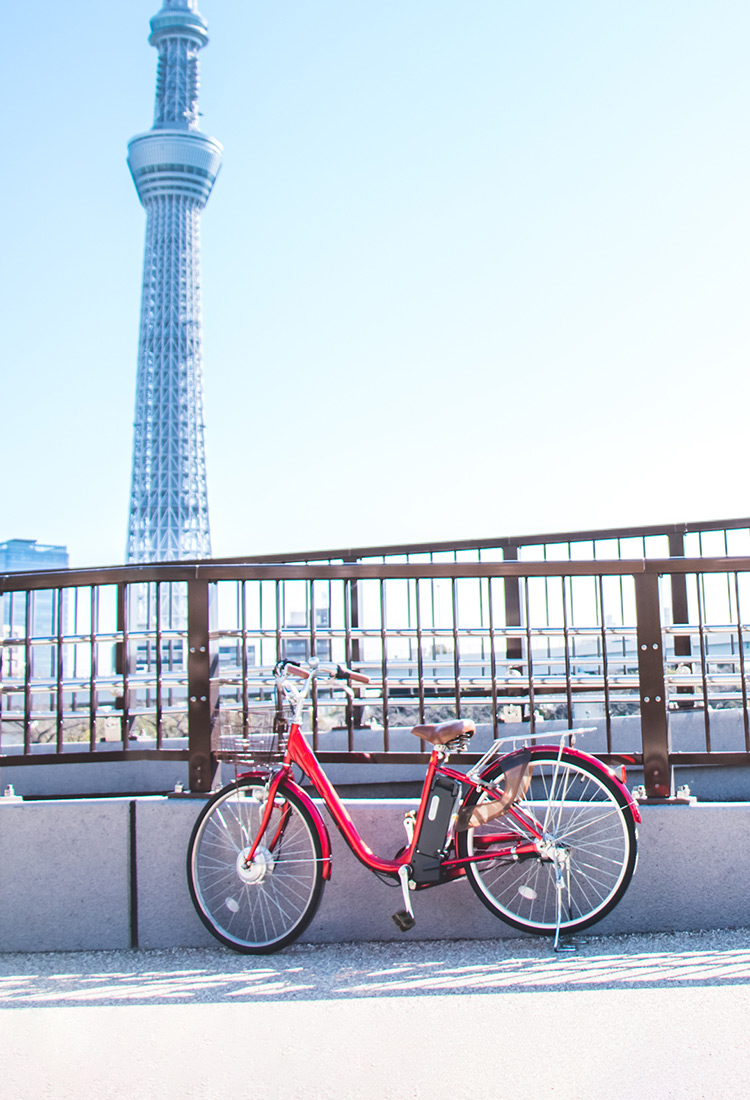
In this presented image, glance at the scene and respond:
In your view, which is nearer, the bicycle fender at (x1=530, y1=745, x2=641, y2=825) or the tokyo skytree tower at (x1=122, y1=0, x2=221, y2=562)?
the bicycle fender at (x1=530, y1=745, x2=641, y2=825)

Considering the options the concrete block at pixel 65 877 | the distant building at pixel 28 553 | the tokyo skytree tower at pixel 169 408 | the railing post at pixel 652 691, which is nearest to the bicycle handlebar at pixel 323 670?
the concrete block at pixel 65 877

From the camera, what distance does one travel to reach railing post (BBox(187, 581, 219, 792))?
467 centimetres

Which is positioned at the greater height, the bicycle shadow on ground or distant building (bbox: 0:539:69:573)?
distant building (bbox: 0:539:69:573)

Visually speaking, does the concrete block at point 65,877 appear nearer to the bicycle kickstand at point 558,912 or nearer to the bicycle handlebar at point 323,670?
the bicycle handlebar at point 323,670

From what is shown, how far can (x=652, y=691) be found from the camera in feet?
14.8

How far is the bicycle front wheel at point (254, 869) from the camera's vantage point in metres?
4.20

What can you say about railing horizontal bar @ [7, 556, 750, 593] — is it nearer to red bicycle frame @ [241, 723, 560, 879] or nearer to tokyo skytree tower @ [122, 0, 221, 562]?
red bicycle frame @ [241, 723, 560, 879]

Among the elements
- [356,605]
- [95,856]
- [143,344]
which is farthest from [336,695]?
[143,344]

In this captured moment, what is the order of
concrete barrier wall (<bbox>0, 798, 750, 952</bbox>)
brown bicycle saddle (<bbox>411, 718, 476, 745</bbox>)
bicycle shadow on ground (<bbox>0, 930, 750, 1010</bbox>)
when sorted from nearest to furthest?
bicycle shadow on ground (<bbox>0, 930, 750, 1010</bbox>) < brown bicycle saddle (<bbox>411, 718, 476, 745</bbox>) < concrete barrier wall (<bbox>0, 798, 750, 952</bbox>)

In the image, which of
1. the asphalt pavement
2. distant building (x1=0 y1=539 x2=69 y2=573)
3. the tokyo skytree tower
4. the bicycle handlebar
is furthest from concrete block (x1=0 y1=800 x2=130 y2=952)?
distant building (x1=0 y1=539 x2=69 y2=573)

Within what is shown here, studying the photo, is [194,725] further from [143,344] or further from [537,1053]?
[143,344]

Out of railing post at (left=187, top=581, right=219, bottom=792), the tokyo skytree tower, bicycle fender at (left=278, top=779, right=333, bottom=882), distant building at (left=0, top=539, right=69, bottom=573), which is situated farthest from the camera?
distant building at (left=0, top=539, right=69, bottom=573)

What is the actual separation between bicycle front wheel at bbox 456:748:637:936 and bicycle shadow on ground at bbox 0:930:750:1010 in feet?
0.49

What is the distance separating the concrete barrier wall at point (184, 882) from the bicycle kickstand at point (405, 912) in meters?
0.24
